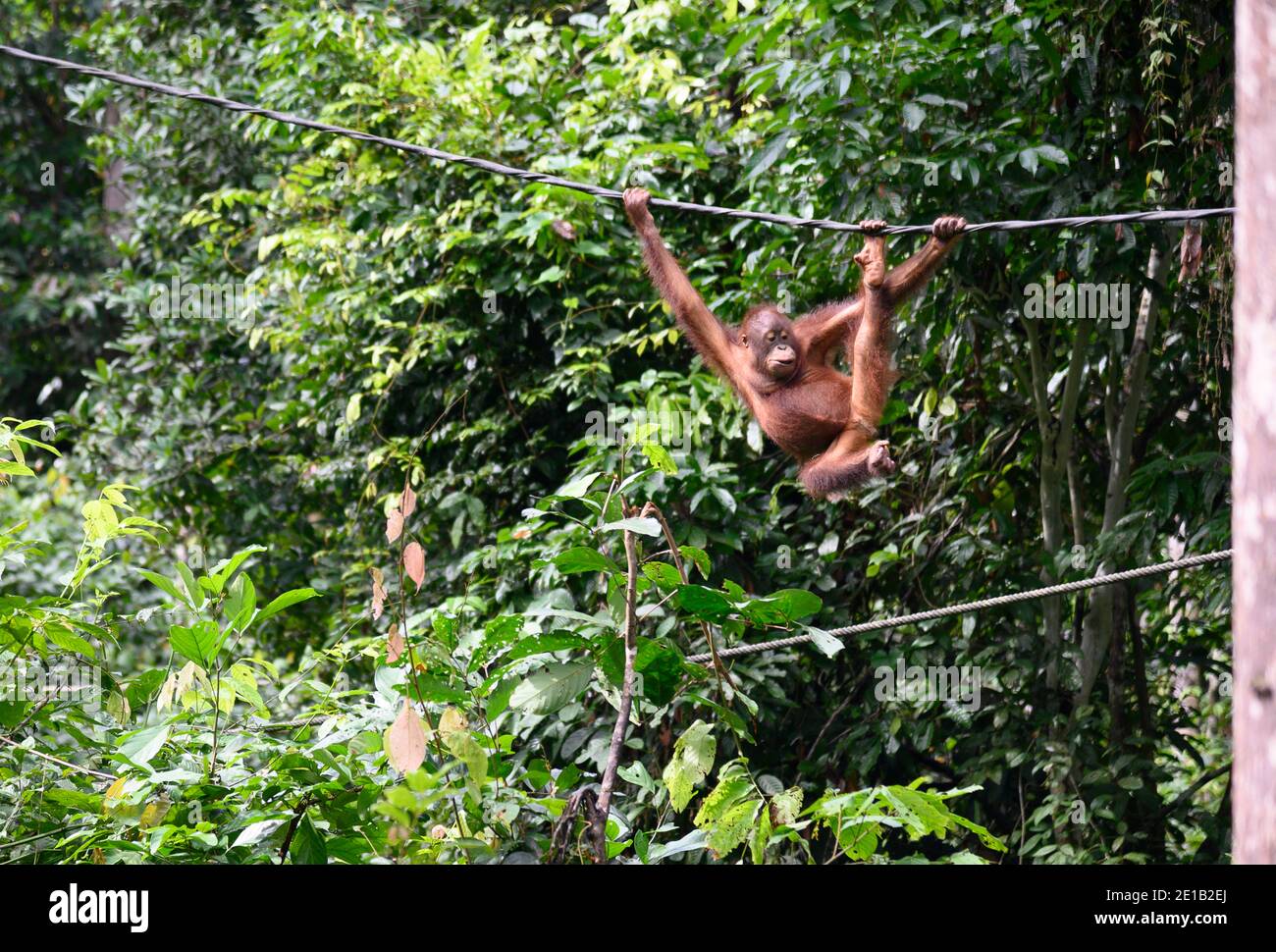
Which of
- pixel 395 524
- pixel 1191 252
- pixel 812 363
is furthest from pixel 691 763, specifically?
pixel 1191 252

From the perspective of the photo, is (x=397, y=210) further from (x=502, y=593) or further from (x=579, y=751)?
(x=579, y=751)

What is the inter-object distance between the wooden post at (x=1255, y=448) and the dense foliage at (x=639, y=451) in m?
1.09

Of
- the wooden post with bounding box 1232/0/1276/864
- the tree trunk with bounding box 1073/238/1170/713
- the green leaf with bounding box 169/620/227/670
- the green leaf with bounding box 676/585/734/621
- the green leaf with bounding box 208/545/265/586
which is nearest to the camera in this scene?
the wooden post with bounding box 1232/0/1276/864

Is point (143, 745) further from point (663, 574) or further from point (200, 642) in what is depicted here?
point (663, 574)

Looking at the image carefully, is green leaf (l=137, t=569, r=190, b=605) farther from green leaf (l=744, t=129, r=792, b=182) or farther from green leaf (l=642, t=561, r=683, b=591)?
green leaf (l=744, t=129, r=792, b=182)

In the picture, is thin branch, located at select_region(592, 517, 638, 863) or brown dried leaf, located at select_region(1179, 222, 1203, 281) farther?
brown dried leaf, located at select_region(1179, 222, 1203, 281)

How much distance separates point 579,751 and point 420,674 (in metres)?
2.62

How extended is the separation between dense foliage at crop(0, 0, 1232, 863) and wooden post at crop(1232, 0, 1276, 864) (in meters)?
1.09

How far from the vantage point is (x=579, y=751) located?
5.62 m

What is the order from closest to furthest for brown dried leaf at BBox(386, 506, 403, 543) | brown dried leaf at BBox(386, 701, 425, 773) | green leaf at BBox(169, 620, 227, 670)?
brown dried leaf at BBox(386, 701, 425, 773) → brown dried leaf at BBox(386, 506, 403, 543) → green leaf at BBox(169, 620, 227, 670)

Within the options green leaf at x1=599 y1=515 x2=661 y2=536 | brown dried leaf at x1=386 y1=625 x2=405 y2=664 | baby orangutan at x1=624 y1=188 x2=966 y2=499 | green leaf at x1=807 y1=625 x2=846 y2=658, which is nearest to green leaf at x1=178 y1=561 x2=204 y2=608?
brown dried leaf at x1=386 y1=625 x2=405 y2=664

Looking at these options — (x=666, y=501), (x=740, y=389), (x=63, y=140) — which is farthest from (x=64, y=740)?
(x=63, y=140)

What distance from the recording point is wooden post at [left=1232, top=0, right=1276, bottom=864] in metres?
1.86

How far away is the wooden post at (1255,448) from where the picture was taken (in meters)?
1.86
